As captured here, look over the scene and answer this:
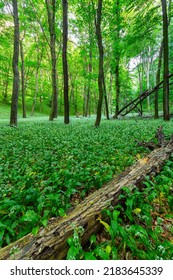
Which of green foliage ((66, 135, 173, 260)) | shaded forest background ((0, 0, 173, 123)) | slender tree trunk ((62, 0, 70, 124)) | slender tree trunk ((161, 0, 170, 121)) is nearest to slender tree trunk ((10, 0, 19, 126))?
shaded forest background ((0, 0, 173, 123))

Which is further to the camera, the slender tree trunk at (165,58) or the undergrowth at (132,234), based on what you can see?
the slender tree trunk at (165,58)

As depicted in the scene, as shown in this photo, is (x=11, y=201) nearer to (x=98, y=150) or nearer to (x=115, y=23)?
(x=98, y=150)

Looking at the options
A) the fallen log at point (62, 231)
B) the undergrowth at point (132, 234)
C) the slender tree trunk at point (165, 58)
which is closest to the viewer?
the fallen log at point (62, 231)

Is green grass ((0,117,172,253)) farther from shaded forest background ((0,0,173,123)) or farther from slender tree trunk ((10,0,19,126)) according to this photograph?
shaded forest background ((0,0,173,123))

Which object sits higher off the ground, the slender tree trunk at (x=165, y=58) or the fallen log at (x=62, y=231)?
the slender tree trunk at (x=165, y=58)

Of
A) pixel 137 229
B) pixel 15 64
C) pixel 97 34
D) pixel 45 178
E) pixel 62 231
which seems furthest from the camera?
pixel 15 64

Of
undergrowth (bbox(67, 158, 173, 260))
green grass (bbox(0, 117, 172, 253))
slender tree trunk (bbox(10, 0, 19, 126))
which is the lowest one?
undergrowth (bbox(67, 158, 173, 260))

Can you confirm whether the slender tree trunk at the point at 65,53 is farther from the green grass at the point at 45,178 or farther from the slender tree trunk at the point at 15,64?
the green grass at the point at 45,178

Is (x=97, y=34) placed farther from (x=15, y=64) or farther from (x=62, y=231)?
(x=62, y=231)

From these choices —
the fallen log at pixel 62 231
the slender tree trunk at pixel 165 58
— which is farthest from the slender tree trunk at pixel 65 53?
the fallen log at pixel 62 231

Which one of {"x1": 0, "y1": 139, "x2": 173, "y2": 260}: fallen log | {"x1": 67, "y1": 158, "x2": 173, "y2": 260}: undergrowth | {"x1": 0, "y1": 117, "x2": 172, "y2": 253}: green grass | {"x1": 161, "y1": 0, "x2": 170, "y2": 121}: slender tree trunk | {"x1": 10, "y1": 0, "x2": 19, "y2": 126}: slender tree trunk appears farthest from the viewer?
{"x1": 161, "y1": 0, "x2": 170, "y2": 121}: slender tree trunk

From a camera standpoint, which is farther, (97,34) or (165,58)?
(165,58)

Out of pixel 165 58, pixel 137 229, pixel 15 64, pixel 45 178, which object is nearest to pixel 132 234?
pixel 137 229
